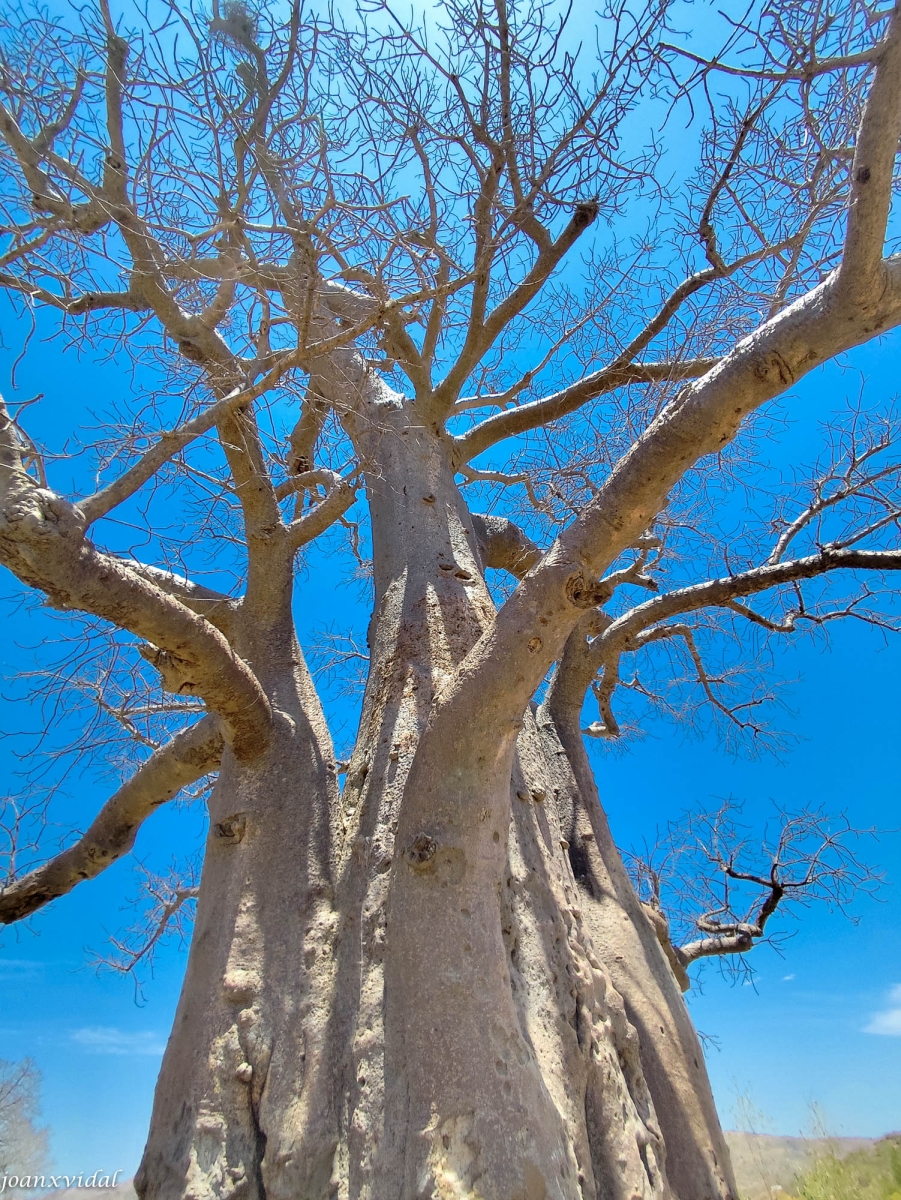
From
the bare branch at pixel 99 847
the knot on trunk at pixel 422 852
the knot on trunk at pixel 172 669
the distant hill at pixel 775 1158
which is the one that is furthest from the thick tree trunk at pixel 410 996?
the distant hill at pixel 775 1158

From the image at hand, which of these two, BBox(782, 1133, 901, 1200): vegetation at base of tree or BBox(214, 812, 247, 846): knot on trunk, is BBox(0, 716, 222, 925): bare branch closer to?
BBox(214, 812, 247, 846): knot on trunk

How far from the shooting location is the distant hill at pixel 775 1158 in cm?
489

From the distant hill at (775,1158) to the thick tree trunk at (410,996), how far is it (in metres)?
3.59

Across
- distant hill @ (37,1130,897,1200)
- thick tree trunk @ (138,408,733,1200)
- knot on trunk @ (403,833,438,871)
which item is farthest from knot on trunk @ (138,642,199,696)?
distant hill @ (37,1130,897,1200)

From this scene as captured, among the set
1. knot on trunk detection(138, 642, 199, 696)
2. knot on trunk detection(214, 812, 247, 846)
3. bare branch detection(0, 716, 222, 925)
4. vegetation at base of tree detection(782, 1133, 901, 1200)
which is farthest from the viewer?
vegetation at base of tree detection(782, 1133, 901, 1200)

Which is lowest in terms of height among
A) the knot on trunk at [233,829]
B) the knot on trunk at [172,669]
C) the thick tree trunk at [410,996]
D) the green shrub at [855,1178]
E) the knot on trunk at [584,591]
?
the green shrub at [855,1178]

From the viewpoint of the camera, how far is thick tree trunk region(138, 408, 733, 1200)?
59.5 inches

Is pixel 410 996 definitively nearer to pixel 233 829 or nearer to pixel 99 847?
pixel 233 829

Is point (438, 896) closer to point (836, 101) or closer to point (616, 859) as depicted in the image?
point (616, 859)

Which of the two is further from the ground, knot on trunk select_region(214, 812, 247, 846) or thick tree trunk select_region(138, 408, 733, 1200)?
knot on trunk select_region(214, 812, 247, 846)

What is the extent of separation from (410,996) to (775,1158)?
19.0ft

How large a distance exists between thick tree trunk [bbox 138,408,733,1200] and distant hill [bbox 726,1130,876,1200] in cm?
359

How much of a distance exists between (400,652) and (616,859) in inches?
48.6

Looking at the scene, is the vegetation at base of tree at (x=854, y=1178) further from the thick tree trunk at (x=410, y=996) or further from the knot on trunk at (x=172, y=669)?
the knot on trunk at (x=172, y=669)
